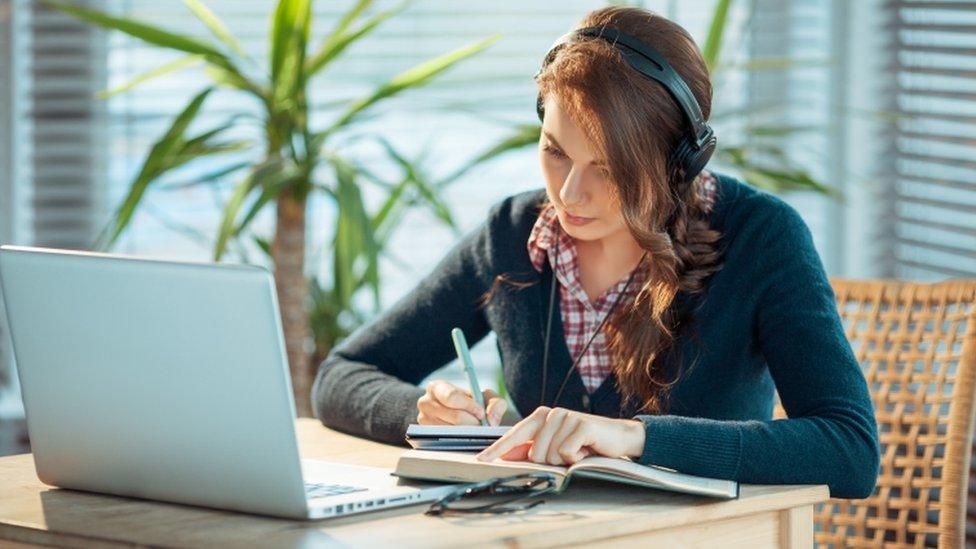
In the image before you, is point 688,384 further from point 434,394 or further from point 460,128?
point 460,128

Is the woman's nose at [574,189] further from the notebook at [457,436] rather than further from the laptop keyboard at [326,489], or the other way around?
the laptop keyboard at [326,489]

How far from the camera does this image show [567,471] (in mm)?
1399

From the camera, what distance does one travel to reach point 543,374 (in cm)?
190

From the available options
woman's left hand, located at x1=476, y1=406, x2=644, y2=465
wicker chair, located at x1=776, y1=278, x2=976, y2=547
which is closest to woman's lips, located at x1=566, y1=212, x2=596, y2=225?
woman's left hand, located at x1=476, y1=406, x2=644, y2=465

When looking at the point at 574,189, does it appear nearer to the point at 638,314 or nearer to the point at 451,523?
the point at 638,314

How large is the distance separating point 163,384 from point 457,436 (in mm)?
359

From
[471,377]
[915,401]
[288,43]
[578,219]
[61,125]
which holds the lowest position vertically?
[915,401]

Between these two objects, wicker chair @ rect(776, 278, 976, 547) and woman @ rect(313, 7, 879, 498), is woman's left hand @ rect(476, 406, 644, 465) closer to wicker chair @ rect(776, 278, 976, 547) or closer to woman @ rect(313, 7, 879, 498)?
woman @ rect(313, 7, 879, 498)

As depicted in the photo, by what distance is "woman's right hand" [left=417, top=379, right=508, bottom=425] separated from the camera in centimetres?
166

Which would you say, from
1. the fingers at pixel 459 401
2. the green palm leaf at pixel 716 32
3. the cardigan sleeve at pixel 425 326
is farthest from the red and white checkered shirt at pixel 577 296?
the green palm leaf at pixel 716 32

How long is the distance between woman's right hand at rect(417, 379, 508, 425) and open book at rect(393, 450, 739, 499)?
0.48 feet

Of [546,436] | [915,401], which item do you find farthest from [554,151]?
[915,401]

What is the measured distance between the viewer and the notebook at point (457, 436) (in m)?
1.55

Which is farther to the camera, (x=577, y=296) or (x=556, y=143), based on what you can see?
(x=577, y=296)
